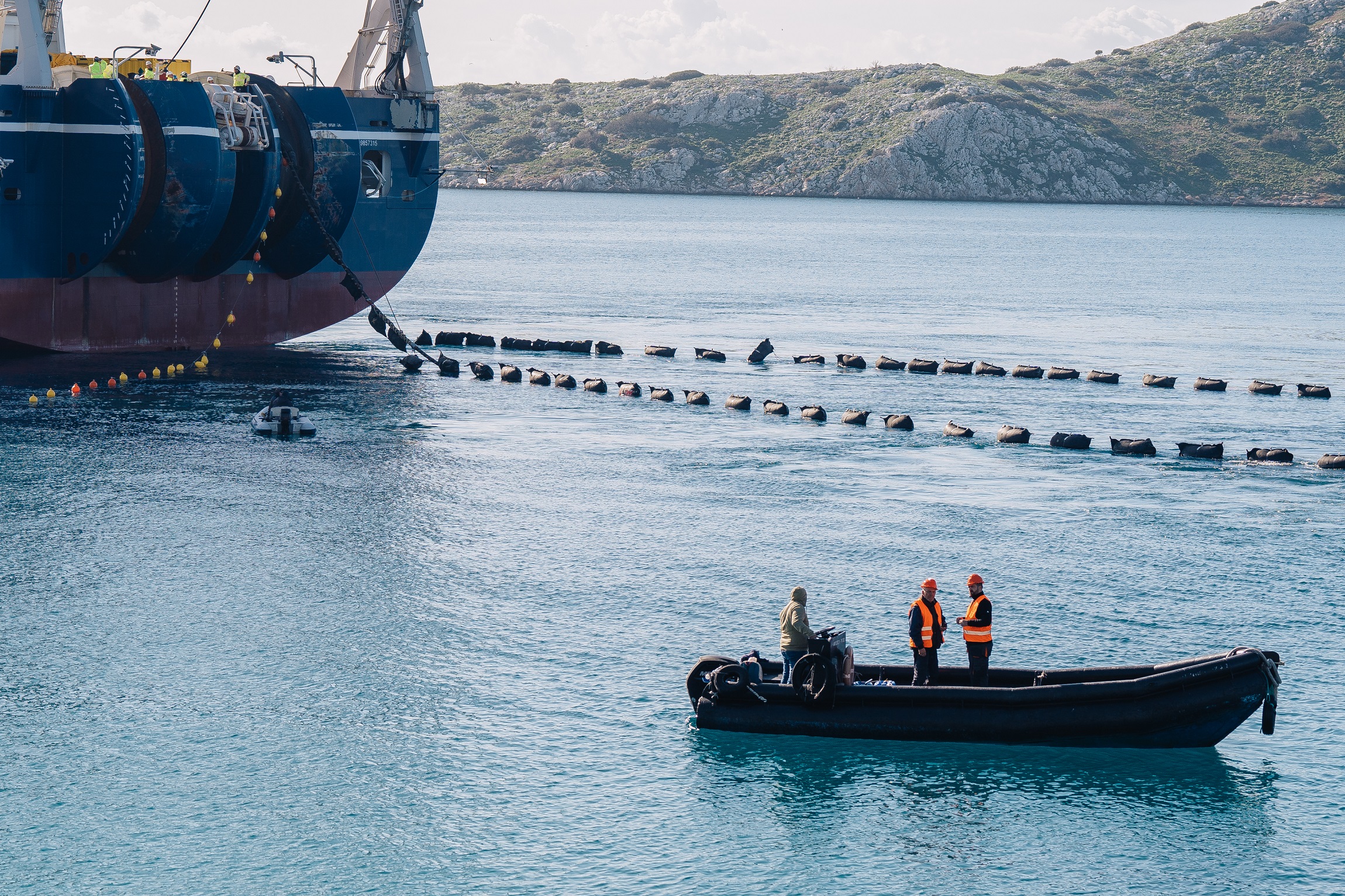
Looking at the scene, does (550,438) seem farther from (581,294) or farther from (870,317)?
(581,294)

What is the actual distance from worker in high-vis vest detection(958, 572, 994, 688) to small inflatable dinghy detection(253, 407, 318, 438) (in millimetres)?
32148

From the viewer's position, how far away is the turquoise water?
2427 cm

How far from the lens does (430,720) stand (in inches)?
1133

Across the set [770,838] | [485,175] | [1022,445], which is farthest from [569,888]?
[485,175]

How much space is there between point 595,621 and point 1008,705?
35.2ft

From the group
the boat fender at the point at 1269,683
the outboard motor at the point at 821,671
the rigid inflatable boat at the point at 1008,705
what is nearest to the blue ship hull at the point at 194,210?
the rigid inflatable boat at the point at 1008,705

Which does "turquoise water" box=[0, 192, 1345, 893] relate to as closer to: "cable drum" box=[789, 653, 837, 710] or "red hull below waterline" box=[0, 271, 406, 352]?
"cable drum" box=[789, 653, 837, 710]

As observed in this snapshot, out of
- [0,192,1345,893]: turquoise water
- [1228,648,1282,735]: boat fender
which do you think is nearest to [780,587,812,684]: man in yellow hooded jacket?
[0,192,1345,893]: turquoise water

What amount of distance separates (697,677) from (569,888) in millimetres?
6913

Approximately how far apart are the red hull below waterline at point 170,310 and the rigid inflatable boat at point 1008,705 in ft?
148

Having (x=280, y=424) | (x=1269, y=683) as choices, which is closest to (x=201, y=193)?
(x=280, y=424)

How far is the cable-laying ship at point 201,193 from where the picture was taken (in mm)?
60469

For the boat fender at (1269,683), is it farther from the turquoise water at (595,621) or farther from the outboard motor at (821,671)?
the outboard motor at (821,671)

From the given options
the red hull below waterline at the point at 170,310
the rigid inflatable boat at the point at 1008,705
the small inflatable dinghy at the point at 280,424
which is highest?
the red hull below waterline at the point at 170,310
